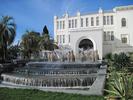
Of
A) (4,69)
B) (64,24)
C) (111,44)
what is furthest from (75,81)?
(64,24)

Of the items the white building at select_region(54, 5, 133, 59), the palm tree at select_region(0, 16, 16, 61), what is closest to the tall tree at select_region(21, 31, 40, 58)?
the white building at select_region(54, 5, 133, 59)

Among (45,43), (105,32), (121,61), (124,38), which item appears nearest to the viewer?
(121,61)

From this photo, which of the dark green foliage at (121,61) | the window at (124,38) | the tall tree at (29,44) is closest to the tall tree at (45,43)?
the tall tree at (29,44)

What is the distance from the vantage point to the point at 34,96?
28.6ft

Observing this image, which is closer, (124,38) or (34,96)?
(34,96)

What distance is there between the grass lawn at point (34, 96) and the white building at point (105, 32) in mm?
32357

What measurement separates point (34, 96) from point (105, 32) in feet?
134

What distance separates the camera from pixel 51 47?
47.3 m

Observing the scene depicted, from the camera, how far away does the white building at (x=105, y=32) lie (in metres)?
42.5

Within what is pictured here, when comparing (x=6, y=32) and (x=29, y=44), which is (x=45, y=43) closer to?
(x=29, y=44)

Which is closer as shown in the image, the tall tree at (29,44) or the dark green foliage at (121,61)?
the dark green foliage at (121,61)

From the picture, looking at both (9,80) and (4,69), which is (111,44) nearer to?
(4,69)

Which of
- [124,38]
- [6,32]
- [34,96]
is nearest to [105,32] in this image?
[124,38]

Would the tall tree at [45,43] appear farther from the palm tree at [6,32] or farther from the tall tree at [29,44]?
the palm tree at [6,32]
